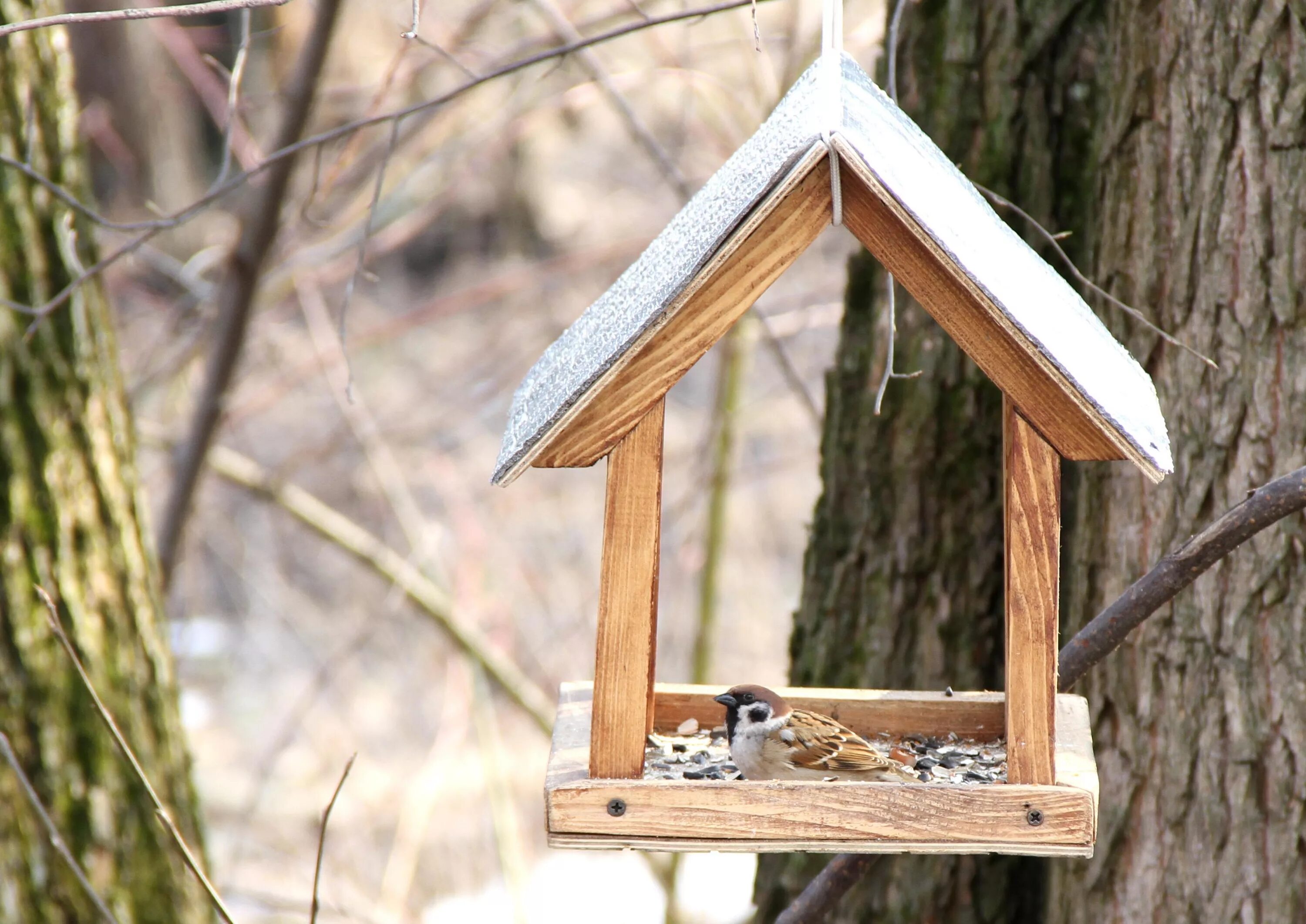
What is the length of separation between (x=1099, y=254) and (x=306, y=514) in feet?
9.42

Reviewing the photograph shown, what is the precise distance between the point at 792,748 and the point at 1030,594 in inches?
14.9

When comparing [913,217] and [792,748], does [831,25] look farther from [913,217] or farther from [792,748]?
[792,748]

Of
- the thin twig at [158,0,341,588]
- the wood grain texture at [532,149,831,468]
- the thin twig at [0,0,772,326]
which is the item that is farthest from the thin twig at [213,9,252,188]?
the wood grain texture at [532,149,831,468]

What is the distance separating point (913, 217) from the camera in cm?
147

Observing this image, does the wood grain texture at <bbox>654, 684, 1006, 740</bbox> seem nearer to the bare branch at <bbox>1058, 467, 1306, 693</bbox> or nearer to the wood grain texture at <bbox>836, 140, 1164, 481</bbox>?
the bare branch at <bbox>1058, 467, 1306, 693</bbox>

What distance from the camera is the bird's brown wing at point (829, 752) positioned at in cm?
181

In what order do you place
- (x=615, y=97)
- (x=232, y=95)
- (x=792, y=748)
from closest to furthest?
(x=792, y=748)
(x=232, y=95)
(x=615, y=97)

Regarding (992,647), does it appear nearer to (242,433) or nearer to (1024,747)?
(1024,747)

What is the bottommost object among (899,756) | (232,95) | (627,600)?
(899,756)

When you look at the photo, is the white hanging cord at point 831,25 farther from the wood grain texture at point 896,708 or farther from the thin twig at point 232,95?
the thin twig at point 232,95

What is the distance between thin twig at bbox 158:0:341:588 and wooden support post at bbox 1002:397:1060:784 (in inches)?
86.9

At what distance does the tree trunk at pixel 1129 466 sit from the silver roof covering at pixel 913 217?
0.58 m

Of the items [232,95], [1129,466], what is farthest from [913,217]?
[232,95]

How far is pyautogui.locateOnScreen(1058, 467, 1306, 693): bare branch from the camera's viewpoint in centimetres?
176
